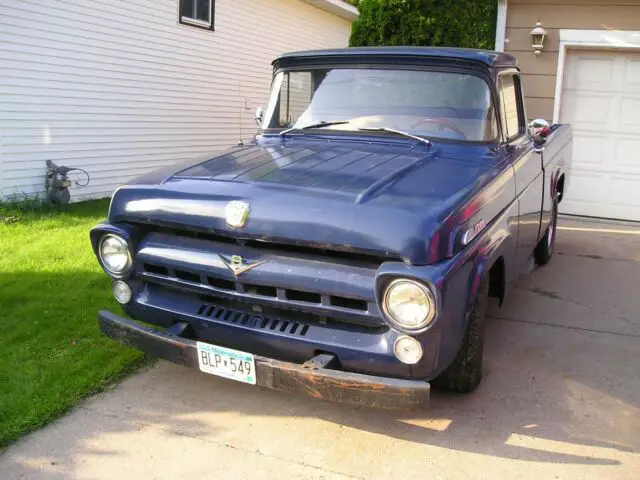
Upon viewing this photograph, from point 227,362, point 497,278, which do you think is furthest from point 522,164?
point 227,362

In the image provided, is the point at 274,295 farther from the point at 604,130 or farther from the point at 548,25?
the point at 604,130

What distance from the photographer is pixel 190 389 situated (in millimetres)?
3848

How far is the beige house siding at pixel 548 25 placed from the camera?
8625 millimetres

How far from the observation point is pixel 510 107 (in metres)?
4.68

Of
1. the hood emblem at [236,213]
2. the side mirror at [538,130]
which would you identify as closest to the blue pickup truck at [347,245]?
the hood emblem at [236,213]

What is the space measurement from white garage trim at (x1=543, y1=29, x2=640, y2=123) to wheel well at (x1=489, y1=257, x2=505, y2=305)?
19.3 ft

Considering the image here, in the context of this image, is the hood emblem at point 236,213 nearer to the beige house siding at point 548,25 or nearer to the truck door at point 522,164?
the truck door at point 522,164

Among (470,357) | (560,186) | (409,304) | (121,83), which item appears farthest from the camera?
(121,83)

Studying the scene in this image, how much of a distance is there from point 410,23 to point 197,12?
3.85m

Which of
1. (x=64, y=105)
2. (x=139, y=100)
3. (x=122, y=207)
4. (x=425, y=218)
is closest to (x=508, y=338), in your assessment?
(x=425, y=218)

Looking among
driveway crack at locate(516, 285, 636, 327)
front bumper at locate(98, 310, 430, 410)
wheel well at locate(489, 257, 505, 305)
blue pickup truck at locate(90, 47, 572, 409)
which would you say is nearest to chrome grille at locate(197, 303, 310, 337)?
blue pickup truck at locate(90, 47, 572, 409)

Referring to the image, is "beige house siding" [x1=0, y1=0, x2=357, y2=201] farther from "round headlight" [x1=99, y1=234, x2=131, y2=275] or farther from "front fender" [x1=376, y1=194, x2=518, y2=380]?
"front fender" [x1=376, y1=194, x2=518, y2=380]

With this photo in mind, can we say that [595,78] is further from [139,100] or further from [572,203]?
[139,100]

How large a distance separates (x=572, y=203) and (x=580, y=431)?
21.9ft
